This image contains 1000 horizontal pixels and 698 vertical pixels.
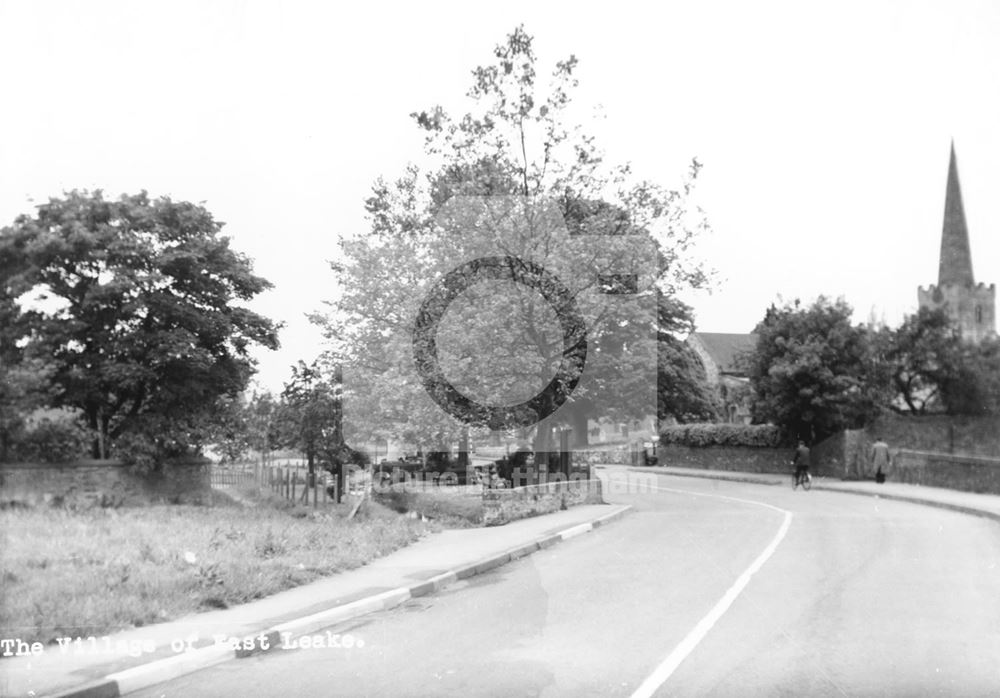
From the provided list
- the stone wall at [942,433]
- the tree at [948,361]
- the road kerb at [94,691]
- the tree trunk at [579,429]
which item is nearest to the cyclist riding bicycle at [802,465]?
the stone wall at [942,433]

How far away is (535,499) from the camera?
20.7 meters

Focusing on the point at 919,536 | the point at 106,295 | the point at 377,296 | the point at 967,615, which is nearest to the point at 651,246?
the point at 377,296

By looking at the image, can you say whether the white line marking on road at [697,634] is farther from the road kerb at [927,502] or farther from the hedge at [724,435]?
the hedge at [724,435]

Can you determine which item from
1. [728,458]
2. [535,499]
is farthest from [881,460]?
[535,499]

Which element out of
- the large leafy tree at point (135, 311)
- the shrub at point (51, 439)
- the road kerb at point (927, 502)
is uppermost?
the large leafy tree at point (135, 311)

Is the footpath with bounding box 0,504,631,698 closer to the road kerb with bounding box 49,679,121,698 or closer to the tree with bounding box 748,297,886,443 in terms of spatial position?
the road kerb with bounding box 49,679,121,698

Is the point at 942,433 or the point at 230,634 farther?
the point at 942,433

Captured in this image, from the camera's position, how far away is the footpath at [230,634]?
6.14 meters

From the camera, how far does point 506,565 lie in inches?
505

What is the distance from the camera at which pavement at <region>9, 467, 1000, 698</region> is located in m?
6.18

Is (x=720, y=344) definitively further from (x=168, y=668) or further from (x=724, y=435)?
(x=168, y=668)

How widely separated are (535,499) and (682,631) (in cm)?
1294

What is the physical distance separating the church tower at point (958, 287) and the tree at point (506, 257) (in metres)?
13.8

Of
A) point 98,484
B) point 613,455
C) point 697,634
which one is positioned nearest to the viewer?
point 697,634
